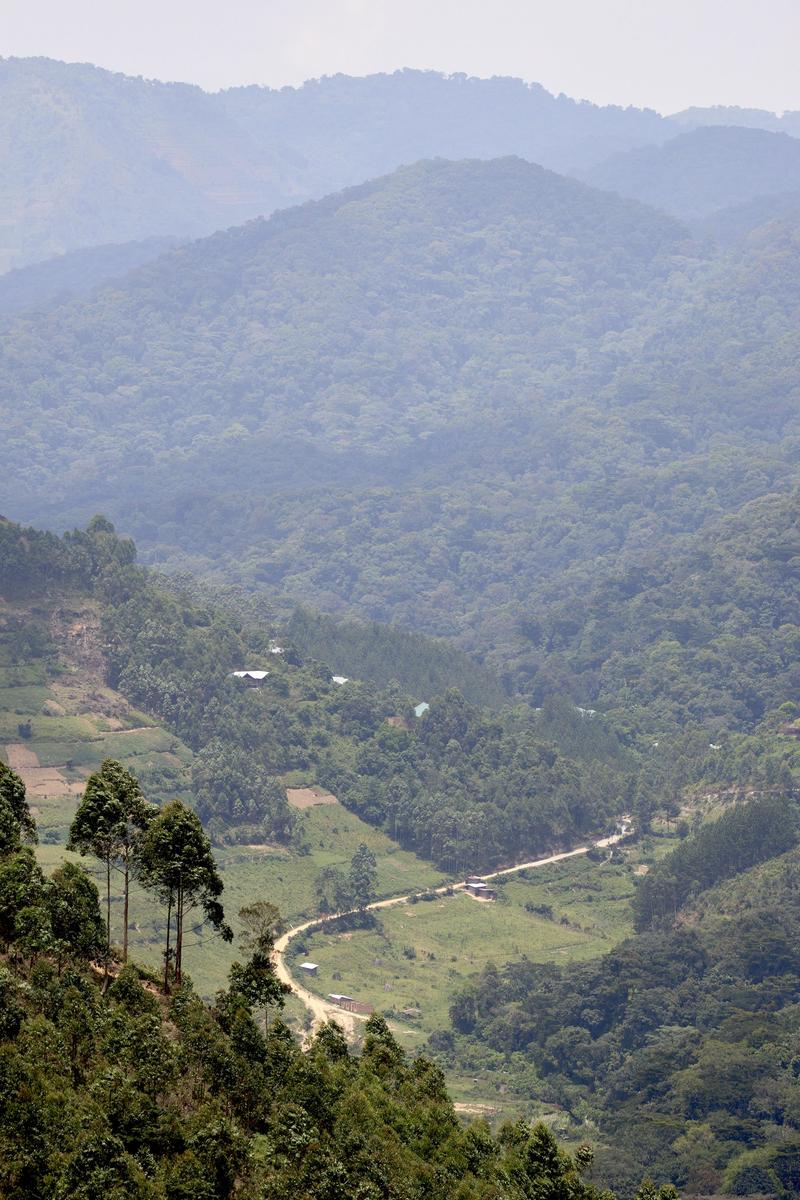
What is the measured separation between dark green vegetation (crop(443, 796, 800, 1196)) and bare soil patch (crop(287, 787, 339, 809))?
2577cm

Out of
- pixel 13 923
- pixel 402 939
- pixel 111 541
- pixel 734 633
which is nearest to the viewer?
pixel 13 923

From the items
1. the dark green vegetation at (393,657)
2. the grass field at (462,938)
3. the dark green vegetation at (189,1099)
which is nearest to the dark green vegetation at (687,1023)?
the grass field at (462,938)

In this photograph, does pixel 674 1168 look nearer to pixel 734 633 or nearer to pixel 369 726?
pixel 369 726

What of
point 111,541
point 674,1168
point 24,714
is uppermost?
point 111,541

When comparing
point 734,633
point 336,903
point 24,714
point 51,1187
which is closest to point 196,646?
point 24,714

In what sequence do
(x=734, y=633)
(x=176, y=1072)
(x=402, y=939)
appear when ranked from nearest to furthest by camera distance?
1. (x=176, y=1072)
2. (x=402, y=939)
3. (x=734, y=633)

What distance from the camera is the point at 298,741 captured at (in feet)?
473

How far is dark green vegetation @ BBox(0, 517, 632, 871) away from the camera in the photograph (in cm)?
13212

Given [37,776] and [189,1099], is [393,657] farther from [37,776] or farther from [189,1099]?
[189,1099]

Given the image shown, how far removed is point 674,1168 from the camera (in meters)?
81.2

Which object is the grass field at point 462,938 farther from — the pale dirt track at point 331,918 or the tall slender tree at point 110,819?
the tall slender tree at point 110,819

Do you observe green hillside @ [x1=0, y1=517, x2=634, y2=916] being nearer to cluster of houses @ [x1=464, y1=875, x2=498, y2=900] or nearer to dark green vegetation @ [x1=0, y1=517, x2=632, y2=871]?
dark green vegetation @ [x1=0, y1=517, x2=632, y2=871]

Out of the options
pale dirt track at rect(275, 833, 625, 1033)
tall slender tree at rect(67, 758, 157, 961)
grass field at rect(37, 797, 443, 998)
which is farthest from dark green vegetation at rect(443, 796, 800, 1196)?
tall slender tree at rect(67, 758, 157, 961)

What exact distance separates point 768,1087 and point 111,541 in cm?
7902
